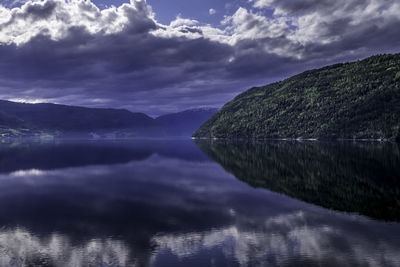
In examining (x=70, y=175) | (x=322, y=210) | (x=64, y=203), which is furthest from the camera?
(x=70, y=175)

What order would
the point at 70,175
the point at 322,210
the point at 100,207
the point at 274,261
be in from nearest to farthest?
the point at 274,261 < the point at 322,210 < the point at 100,207 < the point at 70,175

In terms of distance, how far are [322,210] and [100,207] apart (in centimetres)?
2596

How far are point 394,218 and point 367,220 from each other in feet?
9.14

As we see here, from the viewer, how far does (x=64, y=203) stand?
37938 millimetres

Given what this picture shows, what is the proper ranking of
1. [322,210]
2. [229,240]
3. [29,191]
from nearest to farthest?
[229,240], [322,210], [29,191]

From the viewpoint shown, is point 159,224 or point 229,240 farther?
point 159,224

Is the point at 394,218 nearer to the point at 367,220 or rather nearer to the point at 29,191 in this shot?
the point at 367,220

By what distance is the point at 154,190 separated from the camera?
47.0 meters

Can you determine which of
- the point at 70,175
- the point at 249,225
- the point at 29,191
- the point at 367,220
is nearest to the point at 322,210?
the point at 367,220

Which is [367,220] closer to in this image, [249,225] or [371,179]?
Answer: [249,225]

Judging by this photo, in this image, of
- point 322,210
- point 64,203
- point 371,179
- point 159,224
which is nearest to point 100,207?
point 64,203

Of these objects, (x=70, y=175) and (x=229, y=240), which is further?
(x=70, y=175)

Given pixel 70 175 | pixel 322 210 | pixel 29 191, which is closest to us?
pixel 322 210

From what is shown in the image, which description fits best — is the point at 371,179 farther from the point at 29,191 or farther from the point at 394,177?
the point at 29,191
